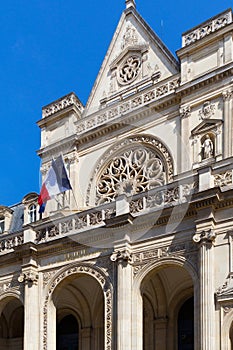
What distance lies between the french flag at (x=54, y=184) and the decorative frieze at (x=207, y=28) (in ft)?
20.6

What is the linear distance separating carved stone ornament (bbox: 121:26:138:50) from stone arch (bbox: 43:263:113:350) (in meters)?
10.1

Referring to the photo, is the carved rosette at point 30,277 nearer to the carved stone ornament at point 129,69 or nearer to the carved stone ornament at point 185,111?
the carved stone ornament at point 185,111

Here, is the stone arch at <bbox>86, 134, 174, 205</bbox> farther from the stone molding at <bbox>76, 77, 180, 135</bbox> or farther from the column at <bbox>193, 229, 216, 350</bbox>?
the column at <bbox>193, 229, 216, 350</bbox>

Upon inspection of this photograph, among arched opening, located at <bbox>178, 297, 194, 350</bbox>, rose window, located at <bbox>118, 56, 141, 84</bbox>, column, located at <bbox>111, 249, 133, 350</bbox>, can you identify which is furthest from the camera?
rose window, located at <bbox>118, 56, 141, 84</bbox>

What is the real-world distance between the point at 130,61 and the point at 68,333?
10.6 metres

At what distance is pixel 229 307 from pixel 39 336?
21.5 ft

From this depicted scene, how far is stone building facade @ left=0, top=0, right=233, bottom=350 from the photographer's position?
16344mm

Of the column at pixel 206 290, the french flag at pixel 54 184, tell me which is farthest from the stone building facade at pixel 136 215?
the french flag at pixel 54 184

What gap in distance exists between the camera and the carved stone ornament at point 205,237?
625 inches

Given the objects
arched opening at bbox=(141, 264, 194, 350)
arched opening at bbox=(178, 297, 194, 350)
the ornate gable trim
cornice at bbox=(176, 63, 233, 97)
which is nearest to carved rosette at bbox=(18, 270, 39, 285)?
arched opening at bbox=(141, 264, 194, 350)

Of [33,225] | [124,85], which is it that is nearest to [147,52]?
[124,85]

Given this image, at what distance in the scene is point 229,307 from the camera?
15203 millimetres

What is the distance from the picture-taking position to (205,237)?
15.9m

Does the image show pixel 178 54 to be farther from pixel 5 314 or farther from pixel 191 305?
pixel 5 314
